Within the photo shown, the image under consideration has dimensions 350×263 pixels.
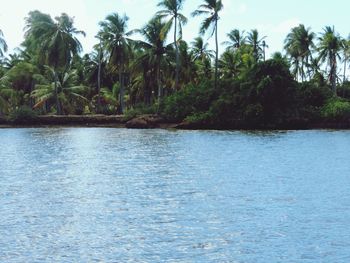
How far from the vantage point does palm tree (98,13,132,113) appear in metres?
58.3

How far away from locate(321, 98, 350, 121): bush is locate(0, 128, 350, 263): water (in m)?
26.0

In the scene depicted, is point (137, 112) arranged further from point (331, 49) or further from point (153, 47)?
point (331, 49)

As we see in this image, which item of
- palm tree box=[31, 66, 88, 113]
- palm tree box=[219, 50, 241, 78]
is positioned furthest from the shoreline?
palm tree box=[219, 50, 241, 78]

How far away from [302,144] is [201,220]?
21.2 metres

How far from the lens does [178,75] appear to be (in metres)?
60.8

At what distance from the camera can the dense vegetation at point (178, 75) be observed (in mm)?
49125

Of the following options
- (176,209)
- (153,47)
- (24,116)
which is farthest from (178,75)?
(176,209)

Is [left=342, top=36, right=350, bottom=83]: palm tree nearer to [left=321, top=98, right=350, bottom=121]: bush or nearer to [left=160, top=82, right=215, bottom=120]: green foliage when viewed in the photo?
[left=321, top=98, right=350, bottom=121]: bush

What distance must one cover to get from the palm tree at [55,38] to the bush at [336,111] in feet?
96.9

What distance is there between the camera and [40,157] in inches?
981

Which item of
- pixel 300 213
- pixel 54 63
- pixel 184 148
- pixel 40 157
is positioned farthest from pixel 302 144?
pixel 54 63

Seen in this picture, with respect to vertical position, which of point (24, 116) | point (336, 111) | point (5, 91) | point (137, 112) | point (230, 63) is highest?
point (230, 63)

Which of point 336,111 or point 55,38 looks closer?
point 336,111

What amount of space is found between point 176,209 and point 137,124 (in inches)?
1574
